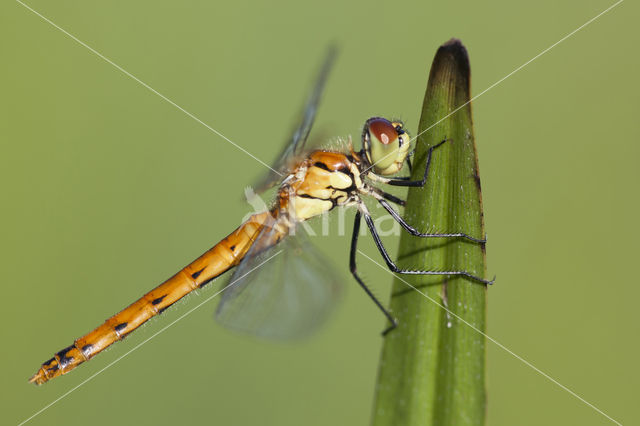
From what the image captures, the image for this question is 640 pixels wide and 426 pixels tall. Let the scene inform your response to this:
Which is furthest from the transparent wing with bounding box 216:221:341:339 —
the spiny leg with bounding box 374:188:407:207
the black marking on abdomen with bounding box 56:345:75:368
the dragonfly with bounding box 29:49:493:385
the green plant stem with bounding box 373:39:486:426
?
the green plant stem with bounding box 373:39:486:426

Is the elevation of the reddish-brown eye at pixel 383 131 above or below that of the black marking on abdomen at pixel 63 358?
above

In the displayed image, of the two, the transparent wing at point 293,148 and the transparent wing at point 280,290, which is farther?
the transparent wing at point 293,148

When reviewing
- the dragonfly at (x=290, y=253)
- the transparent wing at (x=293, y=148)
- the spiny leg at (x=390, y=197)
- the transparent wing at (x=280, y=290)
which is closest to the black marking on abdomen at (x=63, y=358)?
the dragonfly at (x=290, y=253)

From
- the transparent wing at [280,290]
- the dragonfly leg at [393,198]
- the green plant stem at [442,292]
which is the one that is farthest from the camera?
the dragonfly leg at [393,198]

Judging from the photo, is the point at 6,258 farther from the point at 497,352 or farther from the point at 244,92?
the point at 497,352

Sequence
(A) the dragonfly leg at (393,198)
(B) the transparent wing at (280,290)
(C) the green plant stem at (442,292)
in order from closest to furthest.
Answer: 1. (C) the green plant stem at (442,292)
2. (B) the transparent wing at (280,290)
3. (A) the dragonfly leg at (393,198)

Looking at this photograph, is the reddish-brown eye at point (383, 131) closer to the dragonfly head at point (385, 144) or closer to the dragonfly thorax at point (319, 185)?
the dragonfly head at point (385, 144)

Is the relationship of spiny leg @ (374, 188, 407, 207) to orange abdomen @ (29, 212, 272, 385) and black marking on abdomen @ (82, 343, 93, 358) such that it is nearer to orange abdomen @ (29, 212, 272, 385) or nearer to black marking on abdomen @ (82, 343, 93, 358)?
orange abdomen @ (29, 212, 272, 385)

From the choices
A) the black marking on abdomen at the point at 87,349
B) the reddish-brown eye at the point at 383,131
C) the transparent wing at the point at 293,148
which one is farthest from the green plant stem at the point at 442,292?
the black marking on abdomen at the point at 87,349

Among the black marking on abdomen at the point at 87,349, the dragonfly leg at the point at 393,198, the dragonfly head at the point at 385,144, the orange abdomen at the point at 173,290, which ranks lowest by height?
the black marking on abdomen at the point at 87,349
